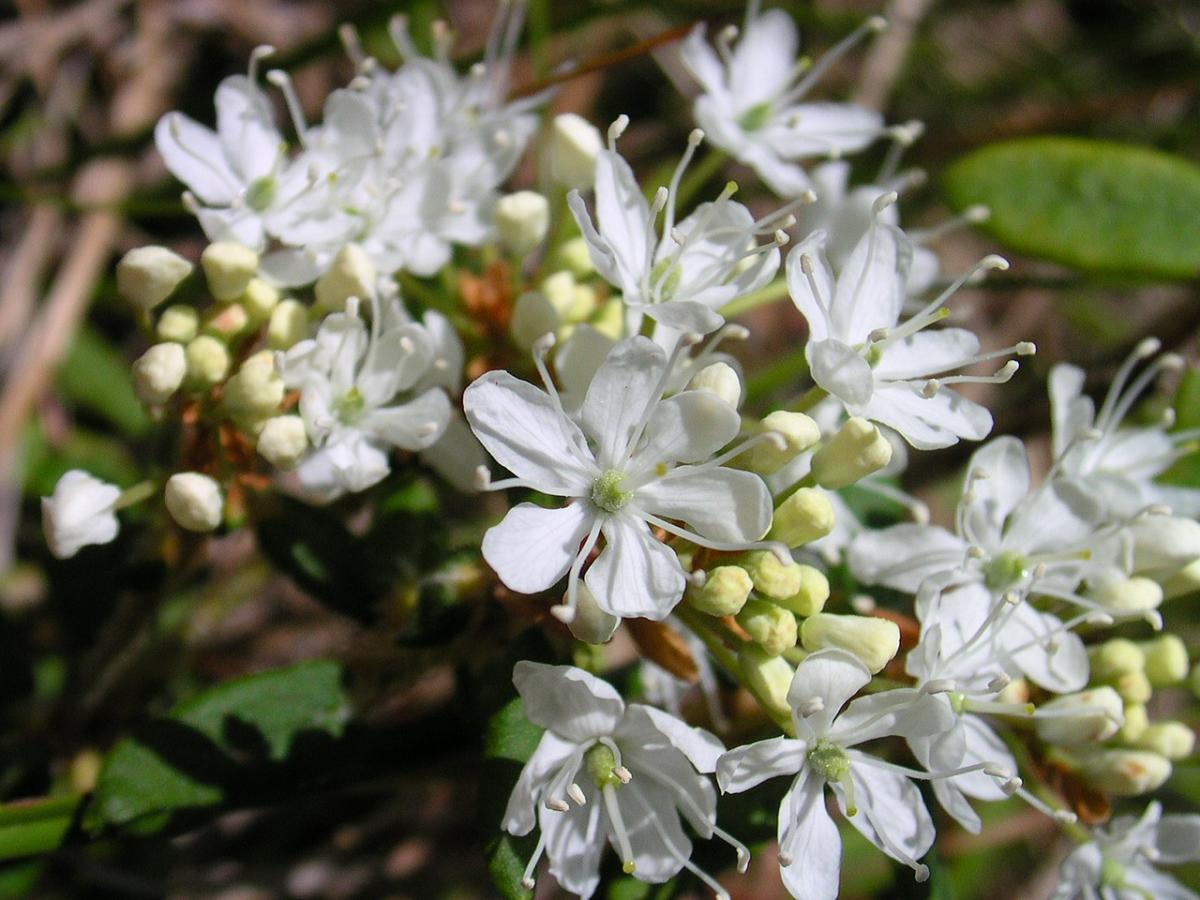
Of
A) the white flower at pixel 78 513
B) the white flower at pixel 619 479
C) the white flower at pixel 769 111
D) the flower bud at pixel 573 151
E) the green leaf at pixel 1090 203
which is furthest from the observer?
the green leaf at pixel 1090 203

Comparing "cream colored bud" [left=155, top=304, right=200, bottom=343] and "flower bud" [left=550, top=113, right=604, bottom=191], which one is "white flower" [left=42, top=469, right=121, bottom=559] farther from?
"flower bud" [left=550, top=113, right=604, bottom=191]

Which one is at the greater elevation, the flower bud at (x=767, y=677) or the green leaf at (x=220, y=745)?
the flower bud at (x=767, y=677)

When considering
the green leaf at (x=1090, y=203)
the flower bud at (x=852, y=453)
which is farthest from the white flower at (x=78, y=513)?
the green leaf at (x=1090, y=203)

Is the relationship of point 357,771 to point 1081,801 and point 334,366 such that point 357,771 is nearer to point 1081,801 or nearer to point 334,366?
point 334,366

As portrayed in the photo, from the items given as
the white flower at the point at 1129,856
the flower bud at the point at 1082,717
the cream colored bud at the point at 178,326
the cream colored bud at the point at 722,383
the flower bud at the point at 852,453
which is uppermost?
the cream colored bud at the point at 178,326

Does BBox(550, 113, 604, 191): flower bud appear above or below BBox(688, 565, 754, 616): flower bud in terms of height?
above

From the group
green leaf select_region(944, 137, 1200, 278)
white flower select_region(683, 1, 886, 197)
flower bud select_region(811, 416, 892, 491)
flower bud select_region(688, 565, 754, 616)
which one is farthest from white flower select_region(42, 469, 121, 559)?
green leaf select_region(944, 137, 1200, 278)

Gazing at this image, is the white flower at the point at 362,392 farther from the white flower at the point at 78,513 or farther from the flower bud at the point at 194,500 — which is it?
the white flower at the point at 78,513
